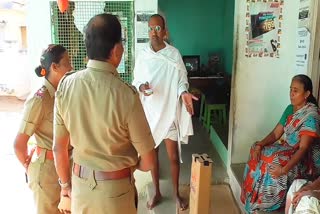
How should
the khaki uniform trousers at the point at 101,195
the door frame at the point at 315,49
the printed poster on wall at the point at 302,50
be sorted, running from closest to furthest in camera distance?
1. the khaki uniform trousers at the point at 101,195
2. the door frame at the point at 315,49
3. the printed poster on wall at the point at 302,50

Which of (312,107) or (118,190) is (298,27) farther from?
(118,190)

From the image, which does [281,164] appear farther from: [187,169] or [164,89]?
[187,169]

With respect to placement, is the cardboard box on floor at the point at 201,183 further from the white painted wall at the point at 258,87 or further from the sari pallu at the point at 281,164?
the white painted wall at the point at 258,87

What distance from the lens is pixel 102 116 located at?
1224 millimetres

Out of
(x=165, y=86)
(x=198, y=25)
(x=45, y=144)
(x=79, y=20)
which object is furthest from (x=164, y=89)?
(x=198, y=25)

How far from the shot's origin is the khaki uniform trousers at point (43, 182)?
164 cm

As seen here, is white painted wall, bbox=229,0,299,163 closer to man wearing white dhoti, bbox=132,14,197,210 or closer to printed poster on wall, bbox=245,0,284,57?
printed poster on wall, bbox=245,0,284,57

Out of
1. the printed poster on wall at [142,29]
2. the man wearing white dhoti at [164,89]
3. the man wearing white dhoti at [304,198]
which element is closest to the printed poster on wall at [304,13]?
the man wearing white dhoti at [164,89]

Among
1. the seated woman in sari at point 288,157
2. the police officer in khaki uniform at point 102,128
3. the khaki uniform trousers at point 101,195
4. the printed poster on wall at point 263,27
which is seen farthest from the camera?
the printed poster on wall at point 263,27

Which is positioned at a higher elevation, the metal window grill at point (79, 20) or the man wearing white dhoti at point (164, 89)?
the metal window grill at point (79, 20)

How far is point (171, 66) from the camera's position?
2.48 m

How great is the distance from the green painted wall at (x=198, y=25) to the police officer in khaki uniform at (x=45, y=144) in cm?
394

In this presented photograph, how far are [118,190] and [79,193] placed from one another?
0.53 ft

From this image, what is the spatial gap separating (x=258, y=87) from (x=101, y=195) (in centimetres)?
193
